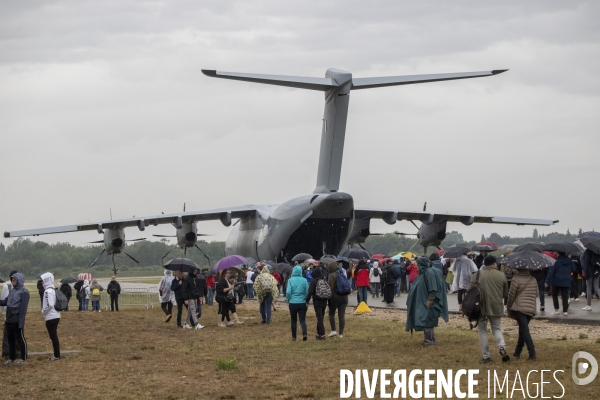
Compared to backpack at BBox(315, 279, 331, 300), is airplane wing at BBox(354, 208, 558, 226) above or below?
above

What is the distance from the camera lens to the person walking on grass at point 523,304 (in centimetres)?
1377

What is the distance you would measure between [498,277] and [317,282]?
5520 millimetres

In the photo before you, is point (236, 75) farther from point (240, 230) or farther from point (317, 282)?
point (240, 230)

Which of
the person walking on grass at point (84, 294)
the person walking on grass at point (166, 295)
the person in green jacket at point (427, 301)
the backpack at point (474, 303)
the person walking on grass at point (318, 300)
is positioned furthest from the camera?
the person walking on grass at point (84, 294)

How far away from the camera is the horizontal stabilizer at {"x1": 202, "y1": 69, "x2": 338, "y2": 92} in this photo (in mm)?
27297

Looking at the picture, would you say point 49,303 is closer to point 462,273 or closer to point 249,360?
point 249,360

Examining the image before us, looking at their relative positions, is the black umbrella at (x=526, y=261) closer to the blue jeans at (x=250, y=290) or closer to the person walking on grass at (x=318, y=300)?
the person walking on grass at (x=318, y=300)

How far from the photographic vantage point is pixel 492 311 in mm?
13734

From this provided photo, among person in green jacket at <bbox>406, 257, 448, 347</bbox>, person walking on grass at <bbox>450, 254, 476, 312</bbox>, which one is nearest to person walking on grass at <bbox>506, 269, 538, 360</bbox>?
person in green jacket at <bbox>406, 257, 448, 347</bbox>

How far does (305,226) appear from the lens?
1469 inches

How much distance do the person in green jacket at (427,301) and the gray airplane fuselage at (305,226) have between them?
17.4 m

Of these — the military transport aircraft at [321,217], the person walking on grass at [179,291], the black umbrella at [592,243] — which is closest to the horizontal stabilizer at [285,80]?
the military transport aircraft at [321,217]

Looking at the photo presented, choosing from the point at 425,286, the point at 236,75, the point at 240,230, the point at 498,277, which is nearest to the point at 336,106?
the point at 236,75

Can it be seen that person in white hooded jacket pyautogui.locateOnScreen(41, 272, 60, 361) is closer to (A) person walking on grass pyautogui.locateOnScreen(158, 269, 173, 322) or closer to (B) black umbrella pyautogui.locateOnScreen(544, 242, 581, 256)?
(A) person walking on grass pyautogui.locateOnScreen(158, 269, 173, 322)
